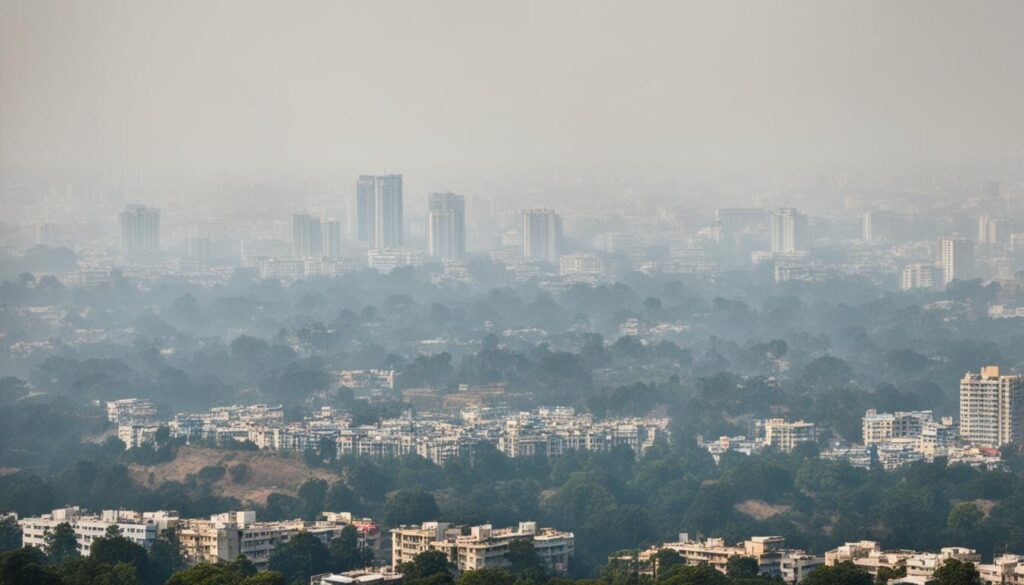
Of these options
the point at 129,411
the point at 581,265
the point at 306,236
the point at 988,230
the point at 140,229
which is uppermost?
the point at 140,229

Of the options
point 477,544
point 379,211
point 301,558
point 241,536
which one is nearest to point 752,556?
point 477,544

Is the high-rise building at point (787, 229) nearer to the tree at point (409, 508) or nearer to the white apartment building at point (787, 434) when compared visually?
the white apartment building at point (787, 434)

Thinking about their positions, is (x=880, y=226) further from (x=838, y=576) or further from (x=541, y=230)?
(x=838, y=576)

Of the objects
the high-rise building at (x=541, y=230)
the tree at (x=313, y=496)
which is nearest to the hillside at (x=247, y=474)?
the tree at (x=313, y=496)

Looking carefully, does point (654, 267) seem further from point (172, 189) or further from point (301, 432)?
point (301, 432)

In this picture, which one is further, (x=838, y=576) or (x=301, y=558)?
(x=301, y=558)

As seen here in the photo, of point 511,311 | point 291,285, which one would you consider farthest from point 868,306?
point 291,285
